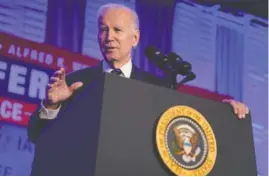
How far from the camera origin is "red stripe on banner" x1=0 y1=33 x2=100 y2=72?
220cm

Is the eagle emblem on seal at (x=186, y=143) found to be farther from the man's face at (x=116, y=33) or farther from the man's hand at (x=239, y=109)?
the man's face at (x=116, y=33)

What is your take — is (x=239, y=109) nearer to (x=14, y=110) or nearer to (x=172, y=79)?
(x=172, y=79)

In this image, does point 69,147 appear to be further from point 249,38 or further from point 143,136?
point 249,38

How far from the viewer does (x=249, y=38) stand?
2.94m

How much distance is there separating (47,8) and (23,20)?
147mm

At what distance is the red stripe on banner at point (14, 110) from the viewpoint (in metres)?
2.10

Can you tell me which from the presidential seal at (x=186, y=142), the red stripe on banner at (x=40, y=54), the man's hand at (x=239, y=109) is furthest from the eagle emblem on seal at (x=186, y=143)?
the red stripe on banner at (x=40, y=54)

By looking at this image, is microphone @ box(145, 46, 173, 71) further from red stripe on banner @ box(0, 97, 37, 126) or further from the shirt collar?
red stripe on banner @ box(0, 97, 37, 126)

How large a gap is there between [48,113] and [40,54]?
1.08 metres

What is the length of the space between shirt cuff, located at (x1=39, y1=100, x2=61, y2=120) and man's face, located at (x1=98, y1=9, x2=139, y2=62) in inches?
12.6

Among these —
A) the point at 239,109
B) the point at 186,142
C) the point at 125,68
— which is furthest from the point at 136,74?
the point at 186,142

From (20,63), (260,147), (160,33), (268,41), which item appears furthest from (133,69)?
(268,41)

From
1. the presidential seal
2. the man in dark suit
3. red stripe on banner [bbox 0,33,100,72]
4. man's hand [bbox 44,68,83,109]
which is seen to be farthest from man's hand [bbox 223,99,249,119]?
red stripe on banner [bbox 0,33,100,72]

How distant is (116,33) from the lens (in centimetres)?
144
